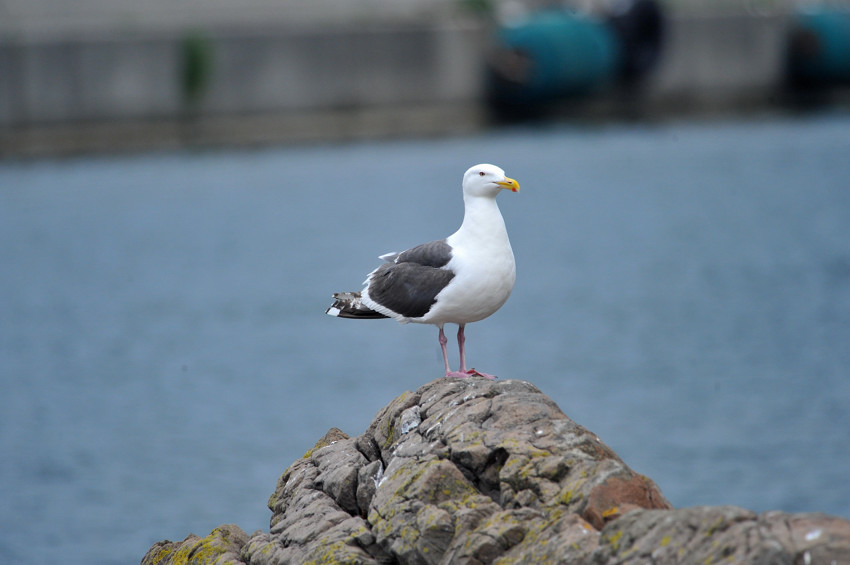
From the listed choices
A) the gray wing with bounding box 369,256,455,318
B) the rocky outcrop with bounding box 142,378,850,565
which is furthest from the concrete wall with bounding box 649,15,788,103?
the rocky outcrop with bounding box 142,378,850,565

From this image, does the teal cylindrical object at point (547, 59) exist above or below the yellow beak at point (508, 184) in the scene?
above

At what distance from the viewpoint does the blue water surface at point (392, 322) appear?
22.6m

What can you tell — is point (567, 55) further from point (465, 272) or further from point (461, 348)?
point (465, 272)

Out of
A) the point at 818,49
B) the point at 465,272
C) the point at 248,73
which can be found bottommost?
the point at 465,272

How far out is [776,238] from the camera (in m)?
45.3

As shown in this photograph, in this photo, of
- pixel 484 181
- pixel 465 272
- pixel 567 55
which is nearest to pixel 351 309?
pixel 465 272

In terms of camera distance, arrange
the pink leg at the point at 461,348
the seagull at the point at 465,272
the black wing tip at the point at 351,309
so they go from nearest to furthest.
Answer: the seagull at the point at 465,272 → the pink leg at the point at 461,348 → the black wing tip at the point at 351,309

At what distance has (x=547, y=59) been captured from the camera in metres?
49.2

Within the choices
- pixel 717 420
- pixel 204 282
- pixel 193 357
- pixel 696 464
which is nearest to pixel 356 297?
pixel 696 464

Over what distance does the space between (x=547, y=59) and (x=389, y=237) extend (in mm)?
12271

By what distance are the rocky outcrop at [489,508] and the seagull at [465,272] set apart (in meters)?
0.54

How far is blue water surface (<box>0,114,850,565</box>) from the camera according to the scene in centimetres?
2261

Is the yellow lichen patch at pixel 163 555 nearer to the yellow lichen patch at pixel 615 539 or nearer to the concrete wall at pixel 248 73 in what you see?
the yellow lichen patch at pixel 615 539

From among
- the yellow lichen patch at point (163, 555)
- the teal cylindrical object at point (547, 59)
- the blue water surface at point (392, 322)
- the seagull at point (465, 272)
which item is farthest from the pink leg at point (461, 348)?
the teal cylindrical object at point (547, 59)
